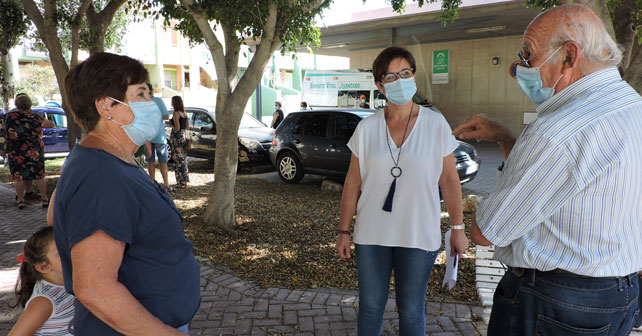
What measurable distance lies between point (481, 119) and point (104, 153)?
169 centimetres

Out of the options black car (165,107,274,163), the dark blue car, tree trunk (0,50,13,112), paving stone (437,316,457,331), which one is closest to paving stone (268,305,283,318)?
paving stone (437,316,457,331)

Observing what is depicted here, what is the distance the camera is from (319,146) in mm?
9992

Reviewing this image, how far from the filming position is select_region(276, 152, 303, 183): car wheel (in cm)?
1049

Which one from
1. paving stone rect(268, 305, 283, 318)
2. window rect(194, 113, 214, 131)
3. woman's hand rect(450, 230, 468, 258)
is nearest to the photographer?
woman's hand rect(450, 230, 468, 258)

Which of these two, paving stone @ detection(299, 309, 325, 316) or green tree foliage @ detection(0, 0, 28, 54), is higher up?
green tree foliage @ detection(0, 0, 28, 54)

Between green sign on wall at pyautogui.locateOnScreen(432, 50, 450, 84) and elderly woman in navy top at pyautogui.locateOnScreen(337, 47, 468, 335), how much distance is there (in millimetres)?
18419

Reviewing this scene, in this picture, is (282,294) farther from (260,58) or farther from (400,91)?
(260,58)

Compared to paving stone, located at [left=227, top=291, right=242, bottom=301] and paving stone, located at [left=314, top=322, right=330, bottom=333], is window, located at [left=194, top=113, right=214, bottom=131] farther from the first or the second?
paving stone, located at [left=314, top=322, right=330, bottom=333]

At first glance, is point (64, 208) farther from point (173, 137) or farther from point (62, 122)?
point (62, 122)

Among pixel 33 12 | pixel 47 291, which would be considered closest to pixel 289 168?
pixel 33 12

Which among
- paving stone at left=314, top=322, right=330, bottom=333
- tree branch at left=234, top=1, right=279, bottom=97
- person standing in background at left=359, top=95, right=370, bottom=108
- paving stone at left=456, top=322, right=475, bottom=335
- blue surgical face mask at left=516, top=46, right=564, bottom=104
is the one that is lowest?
paving stone at left=314, top=322, right=330, bottom=333

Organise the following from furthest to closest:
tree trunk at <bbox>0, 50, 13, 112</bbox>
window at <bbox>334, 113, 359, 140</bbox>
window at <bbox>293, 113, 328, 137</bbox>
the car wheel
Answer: tree trunk at <bbox>0, 50, 13, 112</bbox>, the car wheel, window at <bbox>293, 113, 328, 137</bbox>, window at <bbox>334, 113, 359, 140</bbox>

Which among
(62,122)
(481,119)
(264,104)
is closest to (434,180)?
(481,119)

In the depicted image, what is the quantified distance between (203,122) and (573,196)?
1210 centimetres
